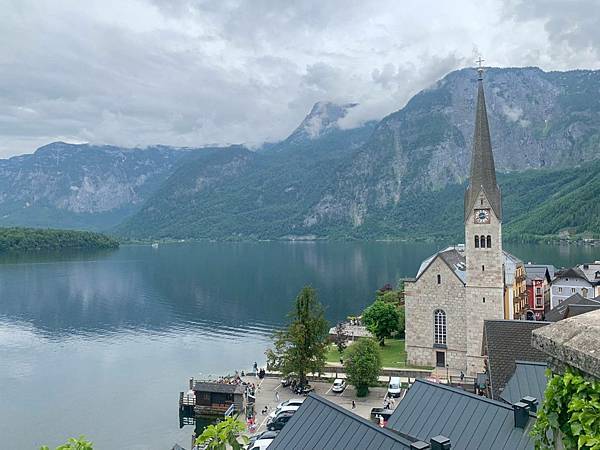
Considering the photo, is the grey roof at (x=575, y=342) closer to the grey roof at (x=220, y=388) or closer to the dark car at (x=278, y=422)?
the dark car at (x=278, y=422)

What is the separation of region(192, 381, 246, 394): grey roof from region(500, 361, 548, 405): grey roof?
2254 cm

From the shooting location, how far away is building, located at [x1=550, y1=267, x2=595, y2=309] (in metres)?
68.2

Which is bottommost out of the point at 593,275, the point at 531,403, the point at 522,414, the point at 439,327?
the point at 439,327

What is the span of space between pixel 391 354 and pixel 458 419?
120 feet

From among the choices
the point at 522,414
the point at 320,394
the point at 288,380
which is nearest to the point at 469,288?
the point at 320,394

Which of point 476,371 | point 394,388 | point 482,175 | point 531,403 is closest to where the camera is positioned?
point 531,403

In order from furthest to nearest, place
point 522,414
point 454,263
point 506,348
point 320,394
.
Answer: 1. point 454,263
2. point 320,394
3. point 506,348
4. point 522,414

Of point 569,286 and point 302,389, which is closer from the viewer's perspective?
point 302,389

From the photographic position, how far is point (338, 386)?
4159 centimetres

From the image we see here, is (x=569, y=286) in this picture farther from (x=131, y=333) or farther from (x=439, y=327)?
(x=131, y=333)

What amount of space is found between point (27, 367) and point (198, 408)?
2858 centimetres

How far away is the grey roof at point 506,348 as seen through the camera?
95.9ft

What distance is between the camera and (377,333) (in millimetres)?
55969

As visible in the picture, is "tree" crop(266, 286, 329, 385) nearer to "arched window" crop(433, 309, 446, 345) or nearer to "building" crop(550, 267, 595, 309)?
"arched window" crop(433, 309, 446, 345)
